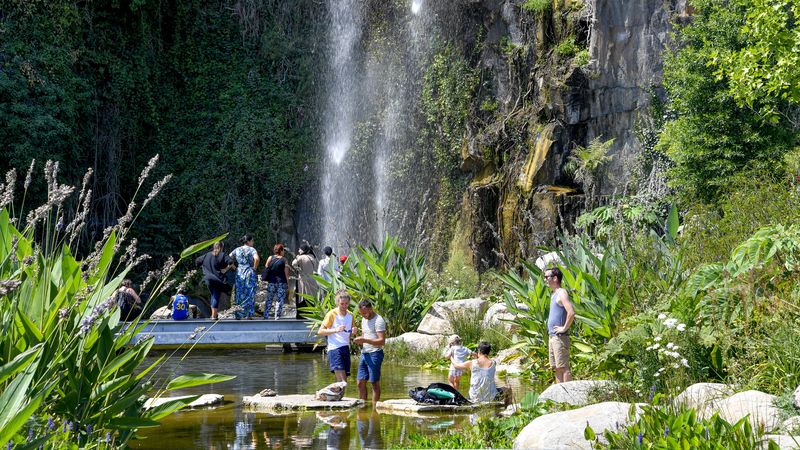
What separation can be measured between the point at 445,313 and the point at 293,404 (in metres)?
4.63

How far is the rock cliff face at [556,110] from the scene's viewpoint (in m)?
18.6

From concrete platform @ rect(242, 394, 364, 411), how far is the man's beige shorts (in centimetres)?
194

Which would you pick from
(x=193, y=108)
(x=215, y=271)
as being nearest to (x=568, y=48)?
(x=215, y=271)

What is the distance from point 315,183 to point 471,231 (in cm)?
608

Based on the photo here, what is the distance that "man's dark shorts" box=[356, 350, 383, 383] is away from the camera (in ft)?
31.7

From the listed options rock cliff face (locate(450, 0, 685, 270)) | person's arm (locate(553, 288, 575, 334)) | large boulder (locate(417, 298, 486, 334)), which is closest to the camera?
person's arm (locate(553, 288, 575, 334))

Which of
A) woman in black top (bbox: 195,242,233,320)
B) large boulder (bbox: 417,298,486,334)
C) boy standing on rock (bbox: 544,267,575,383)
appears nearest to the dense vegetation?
woman in black top (bbox: 195,242,233,320)

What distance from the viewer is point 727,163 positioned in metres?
15.8

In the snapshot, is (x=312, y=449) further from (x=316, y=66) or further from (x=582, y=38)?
(x=316, y=66)

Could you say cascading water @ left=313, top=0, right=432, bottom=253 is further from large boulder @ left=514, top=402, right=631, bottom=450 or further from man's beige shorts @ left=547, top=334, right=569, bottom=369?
large boulder @ left=514, top=402, right=631, bottom=450

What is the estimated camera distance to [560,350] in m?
9.55

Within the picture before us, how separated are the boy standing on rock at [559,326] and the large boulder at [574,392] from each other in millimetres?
1000

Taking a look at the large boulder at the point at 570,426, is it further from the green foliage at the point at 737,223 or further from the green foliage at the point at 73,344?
the green foliage at the point at 737,223

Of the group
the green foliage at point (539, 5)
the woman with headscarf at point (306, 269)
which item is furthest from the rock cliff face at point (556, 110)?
the woman with headscarf at point (306, 269)
